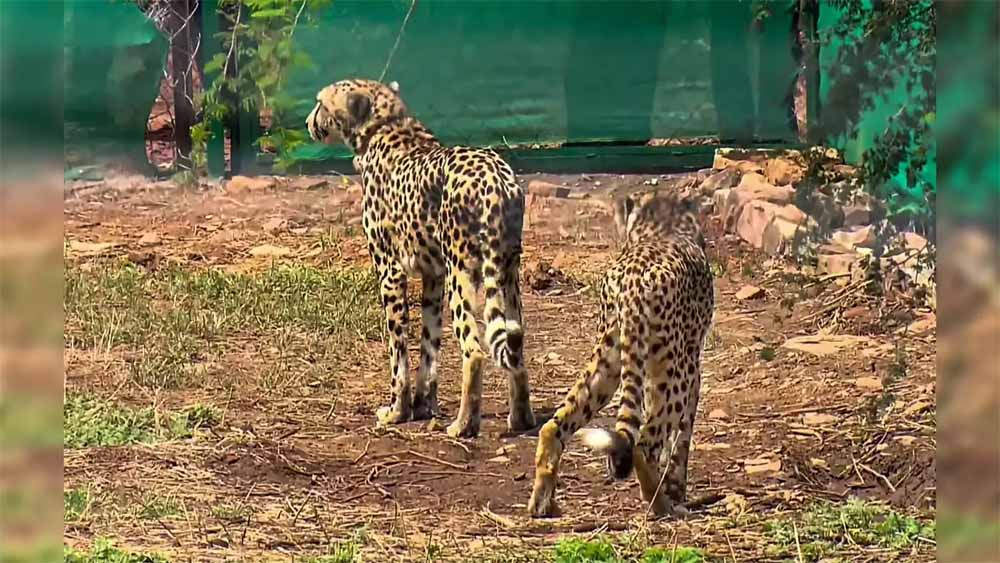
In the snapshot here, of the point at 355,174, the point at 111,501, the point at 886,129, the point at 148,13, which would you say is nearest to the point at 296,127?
the point at 355,174

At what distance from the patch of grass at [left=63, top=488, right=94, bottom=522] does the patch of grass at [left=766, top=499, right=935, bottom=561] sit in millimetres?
2141

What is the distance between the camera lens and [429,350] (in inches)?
215

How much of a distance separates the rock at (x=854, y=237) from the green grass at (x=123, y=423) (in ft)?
7.01

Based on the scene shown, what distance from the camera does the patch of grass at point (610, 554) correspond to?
484 cm

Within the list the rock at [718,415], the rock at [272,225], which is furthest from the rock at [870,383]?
the rock at [272,225]

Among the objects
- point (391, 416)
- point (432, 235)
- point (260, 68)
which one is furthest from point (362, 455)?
point (260, 68)

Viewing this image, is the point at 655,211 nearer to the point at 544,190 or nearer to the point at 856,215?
the point at 544,190

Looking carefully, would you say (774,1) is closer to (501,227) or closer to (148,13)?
(501,227)

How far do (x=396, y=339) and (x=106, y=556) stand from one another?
1.19m

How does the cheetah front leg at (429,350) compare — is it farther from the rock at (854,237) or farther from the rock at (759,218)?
the rock at (854,237)
